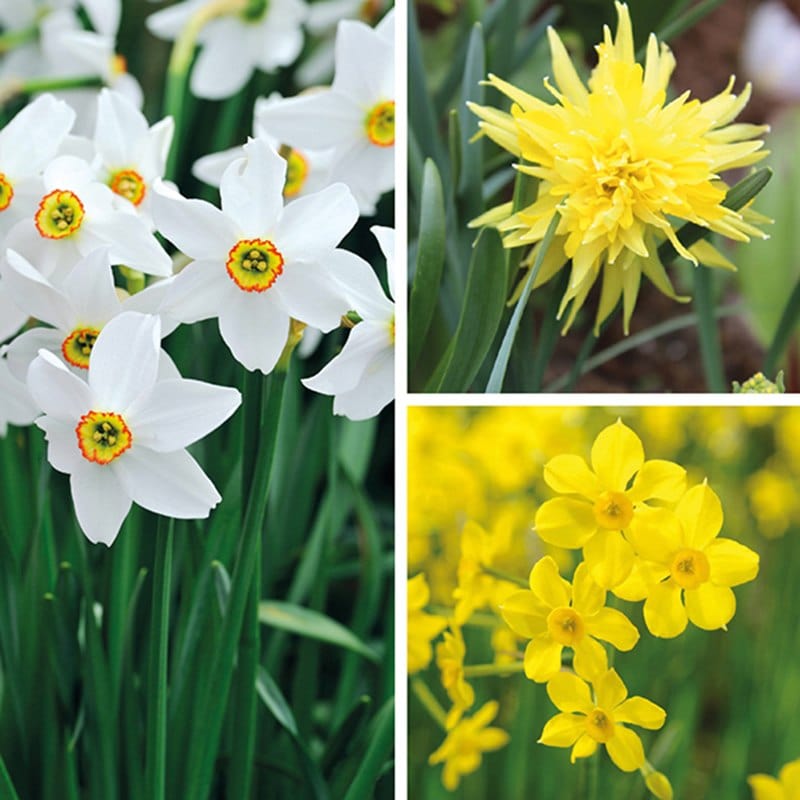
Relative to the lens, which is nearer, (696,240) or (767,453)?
(696,240)

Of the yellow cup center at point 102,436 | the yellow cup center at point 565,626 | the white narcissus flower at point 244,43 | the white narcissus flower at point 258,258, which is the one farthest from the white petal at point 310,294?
the white narcissus flower at point 244,43

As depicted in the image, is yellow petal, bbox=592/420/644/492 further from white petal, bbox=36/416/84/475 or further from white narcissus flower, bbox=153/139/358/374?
white petal, bbox=36/416/84/475

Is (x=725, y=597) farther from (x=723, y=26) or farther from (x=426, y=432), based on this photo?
(x=723, y=26)

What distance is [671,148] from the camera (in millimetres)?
535

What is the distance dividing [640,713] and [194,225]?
36 centimetres

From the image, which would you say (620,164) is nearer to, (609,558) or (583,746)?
(609,558)

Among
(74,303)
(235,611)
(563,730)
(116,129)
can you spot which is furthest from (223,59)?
(563,730)

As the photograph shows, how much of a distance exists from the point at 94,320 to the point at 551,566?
11.1 inches

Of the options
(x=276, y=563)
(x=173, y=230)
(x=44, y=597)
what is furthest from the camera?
(x=276, y=563)

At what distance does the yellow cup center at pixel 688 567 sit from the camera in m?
0.55

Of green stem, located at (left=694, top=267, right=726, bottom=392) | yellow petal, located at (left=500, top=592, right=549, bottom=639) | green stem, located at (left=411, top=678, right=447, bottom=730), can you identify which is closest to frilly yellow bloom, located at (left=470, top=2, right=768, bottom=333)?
green stem, located at (left=694, top=267, right=726, bottom=392)

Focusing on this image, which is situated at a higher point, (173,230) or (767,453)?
(173,230)

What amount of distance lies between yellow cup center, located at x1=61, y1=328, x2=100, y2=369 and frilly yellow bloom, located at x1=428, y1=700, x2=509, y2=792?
33 centimetres

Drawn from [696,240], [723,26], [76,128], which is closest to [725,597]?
[696,240]
